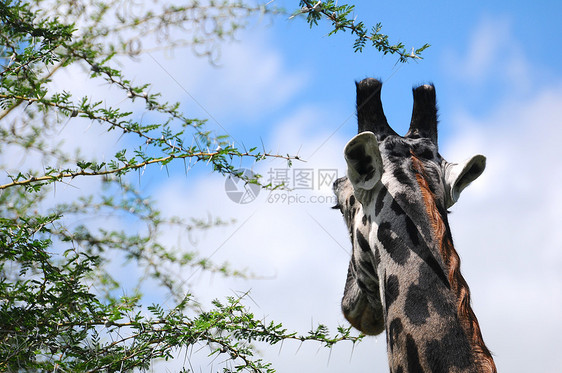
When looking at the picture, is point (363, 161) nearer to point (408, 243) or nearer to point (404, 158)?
point (404, 158)

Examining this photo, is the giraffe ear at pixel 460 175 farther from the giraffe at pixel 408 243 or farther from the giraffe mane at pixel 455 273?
the giraffe mane at pixel 455 273

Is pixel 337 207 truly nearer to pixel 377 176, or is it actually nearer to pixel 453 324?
pixel 377 176

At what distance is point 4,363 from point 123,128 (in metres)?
1.23

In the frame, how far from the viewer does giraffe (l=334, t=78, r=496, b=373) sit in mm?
1844

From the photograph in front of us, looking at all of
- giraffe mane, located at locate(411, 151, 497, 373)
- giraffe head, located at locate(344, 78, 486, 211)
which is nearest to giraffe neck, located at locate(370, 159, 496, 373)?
giraffe mane, located at locate(411, 151, 497, 373)

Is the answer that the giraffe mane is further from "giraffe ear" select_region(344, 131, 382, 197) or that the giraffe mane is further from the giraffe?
"giraffe ear" select_region(344, 131, 382, 197)

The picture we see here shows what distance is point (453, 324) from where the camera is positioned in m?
1.84

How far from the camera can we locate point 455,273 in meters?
2.02

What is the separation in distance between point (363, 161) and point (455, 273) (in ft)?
2.18

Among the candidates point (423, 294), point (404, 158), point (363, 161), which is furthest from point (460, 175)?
point (423, 294)

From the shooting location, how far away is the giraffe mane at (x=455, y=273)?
178 centimetres

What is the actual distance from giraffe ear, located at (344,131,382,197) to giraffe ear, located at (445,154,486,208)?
0.35 meters

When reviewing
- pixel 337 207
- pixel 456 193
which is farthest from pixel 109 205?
pixel 456 193

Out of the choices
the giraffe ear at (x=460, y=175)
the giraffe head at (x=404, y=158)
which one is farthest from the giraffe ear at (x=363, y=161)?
the giraffe ear at (x=460, y=175)
